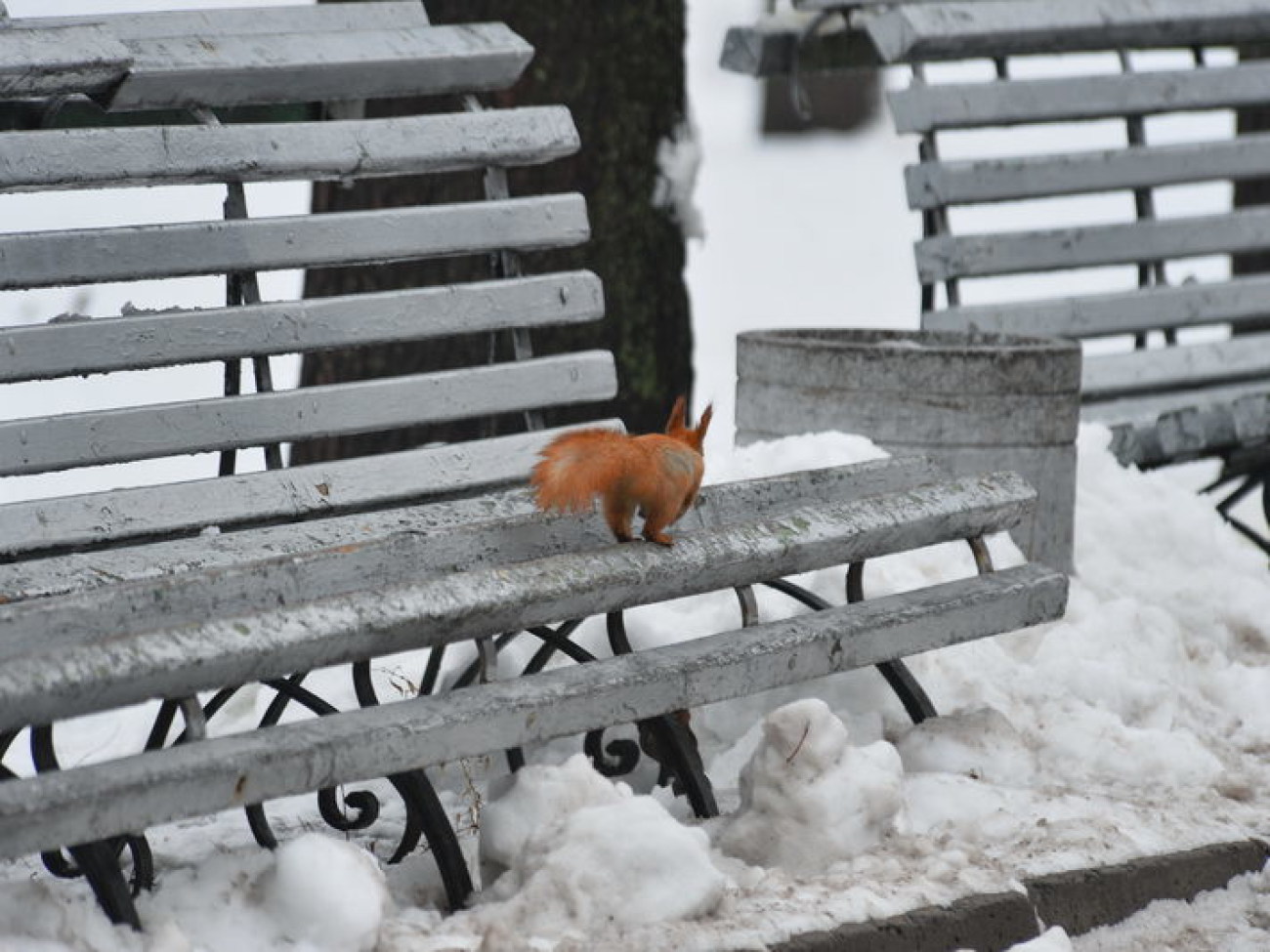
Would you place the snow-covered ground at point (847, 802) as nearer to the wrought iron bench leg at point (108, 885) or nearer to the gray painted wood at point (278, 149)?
the wrought iron bench leg at point (108, 885)

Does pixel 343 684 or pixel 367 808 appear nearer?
pixel 367 808

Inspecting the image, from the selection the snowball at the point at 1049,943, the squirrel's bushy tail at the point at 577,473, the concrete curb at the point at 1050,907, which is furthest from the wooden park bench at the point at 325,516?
the snowball at the point at 1049,943

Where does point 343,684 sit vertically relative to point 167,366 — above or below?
below

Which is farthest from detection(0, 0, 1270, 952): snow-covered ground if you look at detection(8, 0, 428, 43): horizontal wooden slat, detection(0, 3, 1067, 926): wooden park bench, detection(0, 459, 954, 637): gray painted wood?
detection(8, 0, 428, 43): horizontal wooden slat

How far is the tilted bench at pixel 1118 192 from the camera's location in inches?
224

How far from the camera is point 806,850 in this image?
10.9 ft

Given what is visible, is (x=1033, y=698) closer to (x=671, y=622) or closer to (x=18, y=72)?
(x=671, y=622)

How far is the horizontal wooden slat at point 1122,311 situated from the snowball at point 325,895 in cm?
303

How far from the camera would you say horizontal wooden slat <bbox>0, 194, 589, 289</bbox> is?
12.2ft

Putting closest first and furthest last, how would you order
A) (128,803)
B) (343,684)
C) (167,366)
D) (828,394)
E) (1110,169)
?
(128,803)
(167,366)
(343,684)
(828,394)
(1110,169)

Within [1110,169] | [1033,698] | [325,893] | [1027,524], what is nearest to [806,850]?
[325,893]

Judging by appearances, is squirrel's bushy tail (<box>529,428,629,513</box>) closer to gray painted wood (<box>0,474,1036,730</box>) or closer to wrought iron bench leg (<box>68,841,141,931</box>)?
gray painted wood (<box>0,474,1036,730</box>)

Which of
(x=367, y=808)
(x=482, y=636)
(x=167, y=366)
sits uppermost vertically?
(x=167, y=366)

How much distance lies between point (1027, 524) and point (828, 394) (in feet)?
1.88
